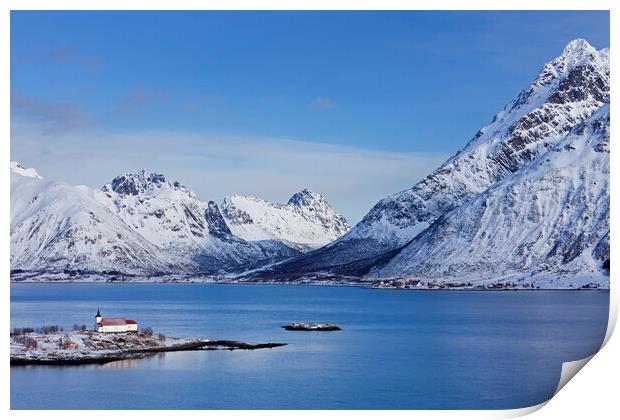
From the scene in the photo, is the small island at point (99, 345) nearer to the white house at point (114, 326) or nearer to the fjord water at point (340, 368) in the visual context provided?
the white house at point (114, 326)

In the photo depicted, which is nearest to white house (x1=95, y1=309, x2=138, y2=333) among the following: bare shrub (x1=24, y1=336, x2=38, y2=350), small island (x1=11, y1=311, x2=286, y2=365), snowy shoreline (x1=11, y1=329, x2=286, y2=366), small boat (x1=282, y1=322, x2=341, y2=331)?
small island (x1=11, y1=311, x2=286, y2=365)

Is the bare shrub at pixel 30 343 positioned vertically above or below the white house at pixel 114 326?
below

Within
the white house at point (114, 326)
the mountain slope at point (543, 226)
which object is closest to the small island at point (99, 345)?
the white house at point (114, 326)

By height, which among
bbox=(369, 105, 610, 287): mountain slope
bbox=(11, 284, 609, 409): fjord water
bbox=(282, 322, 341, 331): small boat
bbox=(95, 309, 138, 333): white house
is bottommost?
bbox=(11, 284, 609, 409): fjord water

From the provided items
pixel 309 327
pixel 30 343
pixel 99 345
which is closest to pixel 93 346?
pixel 99 345

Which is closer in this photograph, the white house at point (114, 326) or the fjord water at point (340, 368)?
the fjord water at point (340, 368)

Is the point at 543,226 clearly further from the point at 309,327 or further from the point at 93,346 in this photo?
the point at 93,346

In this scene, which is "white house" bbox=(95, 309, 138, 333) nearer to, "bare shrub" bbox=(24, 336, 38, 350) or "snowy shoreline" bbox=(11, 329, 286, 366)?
"snowy shoreline" bbox=(11, 329, 286, 366)
